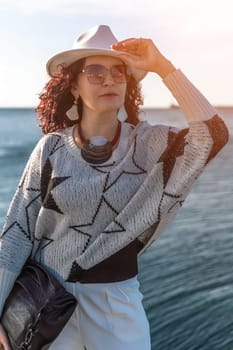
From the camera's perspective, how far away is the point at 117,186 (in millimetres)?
2787

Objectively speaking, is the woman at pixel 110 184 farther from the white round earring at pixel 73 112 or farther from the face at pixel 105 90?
the white round earring at pixel 73 112

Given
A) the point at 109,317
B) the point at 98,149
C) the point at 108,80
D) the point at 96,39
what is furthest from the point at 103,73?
the point at 109,317

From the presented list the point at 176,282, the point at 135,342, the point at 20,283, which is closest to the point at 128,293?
the point at 135,342

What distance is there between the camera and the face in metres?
2.80

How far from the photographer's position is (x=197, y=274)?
7117 mm

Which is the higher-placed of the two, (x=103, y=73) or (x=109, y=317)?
(x=103, y=73)

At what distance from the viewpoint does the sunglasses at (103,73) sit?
110 inches

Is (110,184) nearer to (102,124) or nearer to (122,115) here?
(102,124)

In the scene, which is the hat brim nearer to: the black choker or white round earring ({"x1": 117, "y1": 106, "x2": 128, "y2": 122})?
white round earring ({"x1": 117, "y1": 106, "x2": 128, "y2": 122})

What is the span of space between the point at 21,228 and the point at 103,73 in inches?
25.6

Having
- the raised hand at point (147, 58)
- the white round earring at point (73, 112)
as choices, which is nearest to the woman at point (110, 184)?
the raised hand at point (147, 58)

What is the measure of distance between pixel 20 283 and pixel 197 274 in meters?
4.34

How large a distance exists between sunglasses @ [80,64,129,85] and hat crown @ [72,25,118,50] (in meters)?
0.07

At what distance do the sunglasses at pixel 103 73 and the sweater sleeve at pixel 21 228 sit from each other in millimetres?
331
